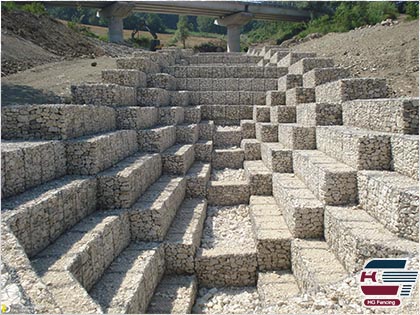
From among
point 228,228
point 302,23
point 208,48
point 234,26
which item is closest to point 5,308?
point 228,228

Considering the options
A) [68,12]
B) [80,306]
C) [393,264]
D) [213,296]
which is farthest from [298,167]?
[68,12]

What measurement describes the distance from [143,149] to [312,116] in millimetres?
3958

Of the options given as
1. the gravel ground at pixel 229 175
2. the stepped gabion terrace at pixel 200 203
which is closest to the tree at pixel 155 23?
the stepped gabion terrace at pixel 200 203

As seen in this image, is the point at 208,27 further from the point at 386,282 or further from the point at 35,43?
the point at 386,282

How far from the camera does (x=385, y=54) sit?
11969mm

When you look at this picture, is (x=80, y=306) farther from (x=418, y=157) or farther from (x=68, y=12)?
(x=68, y=12)

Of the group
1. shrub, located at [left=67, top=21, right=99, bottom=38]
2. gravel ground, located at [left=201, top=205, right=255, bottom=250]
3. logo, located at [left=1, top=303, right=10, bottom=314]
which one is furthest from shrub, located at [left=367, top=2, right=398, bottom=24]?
logo, located at [left=1, top=303, right=10, bottom=314]

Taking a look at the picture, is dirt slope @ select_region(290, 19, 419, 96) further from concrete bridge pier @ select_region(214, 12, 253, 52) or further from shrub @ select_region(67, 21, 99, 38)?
shrub @ select_region(67, 21, 99, 38)

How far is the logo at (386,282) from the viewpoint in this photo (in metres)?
3.63

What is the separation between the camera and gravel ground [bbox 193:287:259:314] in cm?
570

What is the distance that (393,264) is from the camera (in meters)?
4.01

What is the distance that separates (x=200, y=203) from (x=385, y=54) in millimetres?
8502

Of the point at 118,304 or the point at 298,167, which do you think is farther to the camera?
the point at 298,167

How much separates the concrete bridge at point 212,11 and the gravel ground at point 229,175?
797 inches
